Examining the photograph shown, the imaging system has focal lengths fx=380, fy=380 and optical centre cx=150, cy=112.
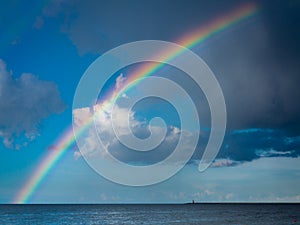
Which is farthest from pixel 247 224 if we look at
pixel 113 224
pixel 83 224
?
pixel 83 224

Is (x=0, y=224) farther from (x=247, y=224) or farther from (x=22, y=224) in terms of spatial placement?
(x=247, y=224)

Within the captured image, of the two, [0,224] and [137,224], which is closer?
[137,224]

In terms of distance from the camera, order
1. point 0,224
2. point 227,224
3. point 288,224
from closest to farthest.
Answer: point 227,224 → point 288,224 → point 0,224

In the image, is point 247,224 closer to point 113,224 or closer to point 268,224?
point 268,224

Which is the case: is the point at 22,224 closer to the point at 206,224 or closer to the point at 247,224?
the point at 206,224

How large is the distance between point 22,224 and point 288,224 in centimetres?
6836

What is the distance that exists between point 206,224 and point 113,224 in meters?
22.9

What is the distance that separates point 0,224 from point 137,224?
122 ft

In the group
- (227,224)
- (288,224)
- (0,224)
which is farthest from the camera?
(0,224)

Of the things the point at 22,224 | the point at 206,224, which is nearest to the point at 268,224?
the point at 206,224

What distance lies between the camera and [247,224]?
294 ft

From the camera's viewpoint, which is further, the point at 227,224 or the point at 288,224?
the point at 288,224

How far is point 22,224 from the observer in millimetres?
101000

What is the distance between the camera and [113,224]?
94.7m
